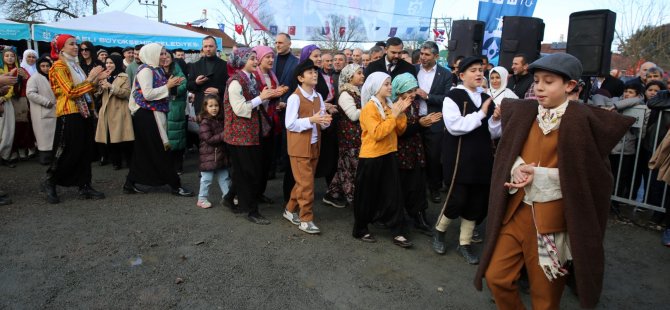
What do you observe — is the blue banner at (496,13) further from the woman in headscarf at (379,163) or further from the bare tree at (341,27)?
the woman in headscarf at (379,163)

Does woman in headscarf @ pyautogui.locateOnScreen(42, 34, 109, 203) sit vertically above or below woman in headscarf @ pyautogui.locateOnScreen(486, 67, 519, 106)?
below

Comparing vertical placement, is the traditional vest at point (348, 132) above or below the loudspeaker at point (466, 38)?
below

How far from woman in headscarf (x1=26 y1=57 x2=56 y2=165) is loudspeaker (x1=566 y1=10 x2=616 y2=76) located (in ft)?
23.7

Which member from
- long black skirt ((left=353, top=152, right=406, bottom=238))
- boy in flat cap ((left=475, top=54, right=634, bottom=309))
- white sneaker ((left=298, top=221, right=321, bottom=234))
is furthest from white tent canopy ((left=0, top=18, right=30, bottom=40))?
boy in flat cap ((left=475, top=54, right=634, bottom=309))

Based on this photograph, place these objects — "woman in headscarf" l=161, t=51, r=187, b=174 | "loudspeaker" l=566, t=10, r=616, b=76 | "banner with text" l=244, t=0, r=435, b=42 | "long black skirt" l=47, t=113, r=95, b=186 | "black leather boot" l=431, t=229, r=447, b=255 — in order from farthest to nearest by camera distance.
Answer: "banner with text" l=244, t=0, r=435, b=42 → "woman in headscarf" l=161, t=51, r=187, b=174 → "loudspeaker" l=566, t=10, r=616, b=76 → "long black skirt" l=47, t=113, r=95, b=186 → "black leather boot" l=431, t=229, r=447, b=255

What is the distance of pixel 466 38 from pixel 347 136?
14.3 feet

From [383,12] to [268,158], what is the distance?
10.4 m

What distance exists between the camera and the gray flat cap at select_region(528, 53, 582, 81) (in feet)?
8.25

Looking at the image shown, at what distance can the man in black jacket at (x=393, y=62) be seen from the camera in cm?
611

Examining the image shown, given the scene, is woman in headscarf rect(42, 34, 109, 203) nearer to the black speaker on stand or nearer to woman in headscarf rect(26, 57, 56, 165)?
woman in headscarf rect(26, 57, 56, 165)

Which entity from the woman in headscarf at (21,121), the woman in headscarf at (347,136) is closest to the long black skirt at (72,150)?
the woman in headscarf at (347,136)

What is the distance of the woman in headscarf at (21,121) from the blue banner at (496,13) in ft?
30.2

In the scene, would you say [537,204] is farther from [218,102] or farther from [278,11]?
[278,11]

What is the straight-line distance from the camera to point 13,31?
44.3ft
